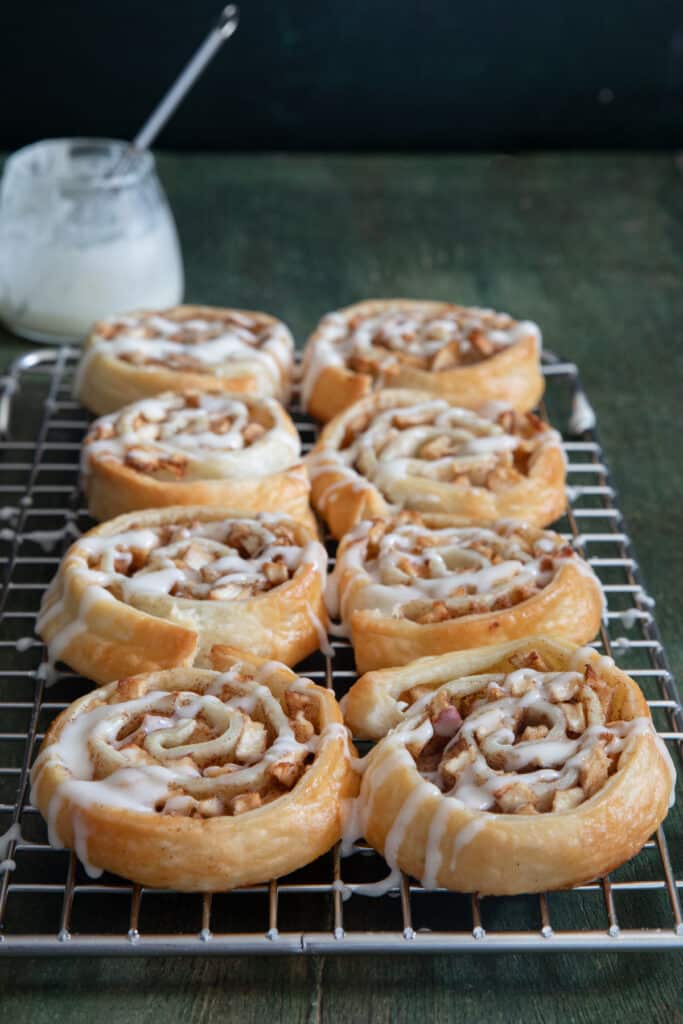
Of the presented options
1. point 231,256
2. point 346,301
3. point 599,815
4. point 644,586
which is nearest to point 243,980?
point 599,815

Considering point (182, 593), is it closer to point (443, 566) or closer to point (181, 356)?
point (443, 566)

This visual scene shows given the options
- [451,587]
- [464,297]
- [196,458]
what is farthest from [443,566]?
[464,297]

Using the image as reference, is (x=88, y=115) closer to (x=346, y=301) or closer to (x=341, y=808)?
(x=346, y=301)

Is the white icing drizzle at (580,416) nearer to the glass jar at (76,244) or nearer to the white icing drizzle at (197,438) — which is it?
the white icing drizzle at (197,438)

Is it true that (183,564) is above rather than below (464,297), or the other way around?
above

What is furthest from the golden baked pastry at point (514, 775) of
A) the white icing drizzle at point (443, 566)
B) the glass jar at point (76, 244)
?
the glass jar at point (76, 244)

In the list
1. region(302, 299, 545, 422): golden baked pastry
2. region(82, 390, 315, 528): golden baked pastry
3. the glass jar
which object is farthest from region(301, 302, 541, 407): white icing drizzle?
the glass jar

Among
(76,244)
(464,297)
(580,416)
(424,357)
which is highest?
(76,244)
